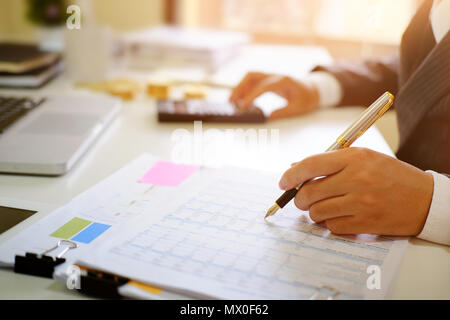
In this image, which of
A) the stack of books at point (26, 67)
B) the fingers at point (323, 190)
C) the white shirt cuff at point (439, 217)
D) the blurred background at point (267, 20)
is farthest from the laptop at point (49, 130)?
the blurred background at point (267, 20)

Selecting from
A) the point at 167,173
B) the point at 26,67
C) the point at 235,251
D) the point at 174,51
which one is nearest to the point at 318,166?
the point at 235,251

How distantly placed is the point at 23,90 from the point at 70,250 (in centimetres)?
78

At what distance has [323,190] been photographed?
21.0 inches

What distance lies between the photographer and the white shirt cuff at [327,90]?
1038 millimetres

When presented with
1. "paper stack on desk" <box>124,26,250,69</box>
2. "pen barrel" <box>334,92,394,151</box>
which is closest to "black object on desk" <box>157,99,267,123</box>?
"pen barrel" <box>334,92,394,151</box>

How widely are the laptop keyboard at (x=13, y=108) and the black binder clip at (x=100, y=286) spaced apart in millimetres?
429

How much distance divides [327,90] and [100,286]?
0.76 meters

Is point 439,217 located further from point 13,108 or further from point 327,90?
point 13,108

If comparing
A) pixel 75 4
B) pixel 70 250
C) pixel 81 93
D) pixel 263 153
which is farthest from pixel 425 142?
pixel 75 4

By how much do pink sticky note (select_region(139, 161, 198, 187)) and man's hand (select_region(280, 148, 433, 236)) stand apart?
0.18 metres

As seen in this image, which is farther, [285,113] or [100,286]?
[285,113]

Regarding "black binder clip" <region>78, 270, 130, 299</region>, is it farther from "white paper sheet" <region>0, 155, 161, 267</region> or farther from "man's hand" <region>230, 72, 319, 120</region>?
"man's hand" <region>230, 72, 319, 120</region>
